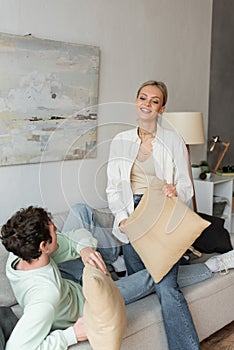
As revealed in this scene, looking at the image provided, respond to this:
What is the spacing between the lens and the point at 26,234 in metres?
1.71

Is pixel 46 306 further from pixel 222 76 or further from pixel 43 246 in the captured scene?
pixel 222 76

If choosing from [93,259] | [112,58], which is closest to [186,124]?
[112,58]

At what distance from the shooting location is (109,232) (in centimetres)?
233

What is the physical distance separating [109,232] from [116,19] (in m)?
1.58

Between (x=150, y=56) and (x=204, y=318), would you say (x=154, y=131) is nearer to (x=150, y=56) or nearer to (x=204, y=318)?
(x=204, y=318)

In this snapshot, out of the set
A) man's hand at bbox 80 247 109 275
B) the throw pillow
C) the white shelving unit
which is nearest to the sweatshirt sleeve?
man's hand at bbox 80 247 109 275

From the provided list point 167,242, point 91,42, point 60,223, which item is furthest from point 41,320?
point 91,42

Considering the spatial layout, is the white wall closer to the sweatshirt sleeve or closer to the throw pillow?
the throw pillow

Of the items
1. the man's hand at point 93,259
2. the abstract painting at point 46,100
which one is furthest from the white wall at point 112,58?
the man's hand at point 93,259

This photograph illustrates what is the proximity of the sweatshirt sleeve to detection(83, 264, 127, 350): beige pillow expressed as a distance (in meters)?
0.13

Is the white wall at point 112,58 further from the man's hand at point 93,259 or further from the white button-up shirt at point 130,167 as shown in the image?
the man's hand at point 93,259

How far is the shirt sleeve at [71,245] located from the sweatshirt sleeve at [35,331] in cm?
44

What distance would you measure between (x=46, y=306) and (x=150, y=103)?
1.15 metres

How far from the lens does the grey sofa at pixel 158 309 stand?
2006 millimetres
